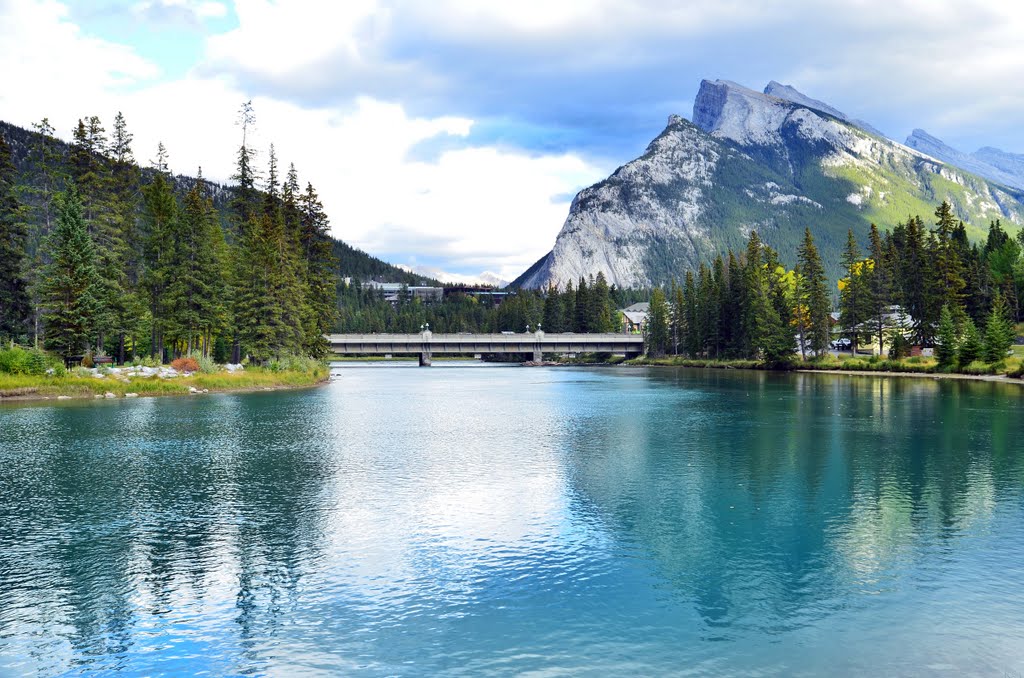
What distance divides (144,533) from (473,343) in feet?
495

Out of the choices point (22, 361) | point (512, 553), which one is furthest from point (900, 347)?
point (22, 361)

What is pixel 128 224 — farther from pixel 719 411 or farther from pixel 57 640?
pixel 57 640

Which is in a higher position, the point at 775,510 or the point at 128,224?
the point at 128,224

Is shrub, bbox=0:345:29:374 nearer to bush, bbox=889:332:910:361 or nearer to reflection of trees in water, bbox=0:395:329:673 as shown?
reflection of trees in water, bbox=0:395:329:673

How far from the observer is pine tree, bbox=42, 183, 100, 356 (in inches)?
2889

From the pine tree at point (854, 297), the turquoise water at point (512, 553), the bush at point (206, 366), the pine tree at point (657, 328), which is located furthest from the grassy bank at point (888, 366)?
the bush at point (206, 366)

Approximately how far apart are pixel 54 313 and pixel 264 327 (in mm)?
22472

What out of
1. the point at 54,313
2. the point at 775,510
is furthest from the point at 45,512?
the point at 54,313

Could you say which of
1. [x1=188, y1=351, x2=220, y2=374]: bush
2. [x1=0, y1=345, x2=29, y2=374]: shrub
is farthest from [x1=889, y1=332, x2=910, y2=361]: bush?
[x1=0, y1=345, x2=29, y2=374]: shrub

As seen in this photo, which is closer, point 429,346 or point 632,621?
point 632,621

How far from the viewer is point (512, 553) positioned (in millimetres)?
22562

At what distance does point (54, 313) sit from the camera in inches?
2908

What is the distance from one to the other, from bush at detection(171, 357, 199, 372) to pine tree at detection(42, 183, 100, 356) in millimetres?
10204

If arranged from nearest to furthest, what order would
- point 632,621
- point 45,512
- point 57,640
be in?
1. point 57,640
2. point 632,621
3. point 45,512
